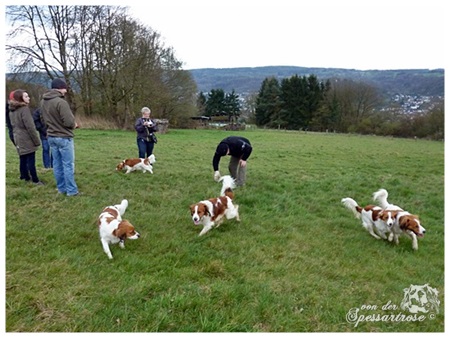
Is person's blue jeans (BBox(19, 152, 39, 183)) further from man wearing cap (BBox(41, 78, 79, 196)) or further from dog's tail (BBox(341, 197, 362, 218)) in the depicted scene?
dog's tail (BBox(341, 197, 362, 218))

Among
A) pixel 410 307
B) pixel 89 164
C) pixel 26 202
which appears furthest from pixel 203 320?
pixel 89 164

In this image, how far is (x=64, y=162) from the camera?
5.75 metres

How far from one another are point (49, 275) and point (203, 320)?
1.69m

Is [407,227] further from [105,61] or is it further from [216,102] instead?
[216,102]

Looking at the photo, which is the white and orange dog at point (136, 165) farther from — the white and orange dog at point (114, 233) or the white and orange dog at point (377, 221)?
the white and orange dog at point (377, 221)

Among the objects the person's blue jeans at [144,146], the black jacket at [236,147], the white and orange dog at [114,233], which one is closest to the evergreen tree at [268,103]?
the person's blue jeans at [144,146]

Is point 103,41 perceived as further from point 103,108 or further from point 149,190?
point 149,190

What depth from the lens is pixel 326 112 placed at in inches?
1836

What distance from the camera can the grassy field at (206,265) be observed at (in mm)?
2809

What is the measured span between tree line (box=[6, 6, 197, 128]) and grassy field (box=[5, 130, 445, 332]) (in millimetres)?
19856

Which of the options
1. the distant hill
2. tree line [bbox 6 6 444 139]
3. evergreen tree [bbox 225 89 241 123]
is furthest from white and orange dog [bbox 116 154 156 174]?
evergreen tree [bbox 225 89 241 123]

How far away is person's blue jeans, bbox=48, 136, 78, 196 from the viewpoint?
5.62 metres

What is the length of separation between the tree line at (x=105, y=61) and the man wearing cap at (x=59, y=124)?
1861 cm

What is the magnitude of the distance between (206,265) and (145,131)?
5.65 m
